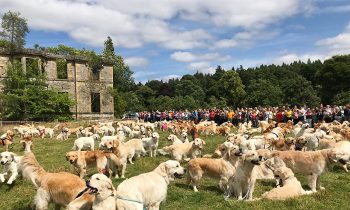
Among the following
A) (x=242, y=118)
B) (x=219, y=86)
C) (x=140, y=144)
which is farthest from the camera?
(x=219, y=86)

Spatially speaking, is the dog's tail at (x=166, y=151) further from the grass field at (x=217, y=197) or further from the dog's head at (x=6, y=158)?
the dog's head at (x=6, y=158)

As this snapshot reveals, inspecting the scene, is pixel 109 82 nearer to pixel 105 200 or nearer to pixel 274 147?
pixel 274 147

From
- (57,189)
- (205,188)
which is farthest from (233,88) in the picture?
(57,189)

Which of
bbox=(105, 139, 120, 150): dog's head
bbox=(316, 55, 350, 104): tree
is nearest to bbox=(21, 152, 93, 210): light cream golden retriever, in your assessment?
bbox=(105, 139, 120, 150): dog's head

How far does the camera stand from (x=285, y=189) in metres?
9.56

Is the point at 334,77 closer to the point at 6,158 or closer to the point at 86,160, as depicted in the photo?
the point at 86,160

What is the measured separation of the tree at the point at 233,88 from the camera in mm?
89750

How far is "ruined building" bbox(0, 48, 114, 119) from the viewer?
156 ft

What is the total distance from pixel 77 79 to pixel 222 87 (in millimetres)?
50690

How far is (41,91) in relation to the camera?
44.8 metres

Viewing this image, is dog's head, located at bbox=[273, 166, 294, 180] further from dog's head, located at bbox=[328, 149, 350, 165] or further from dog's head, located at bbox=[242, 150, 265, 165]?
dog's head, located at bbox=[328, 149, 350, 165]

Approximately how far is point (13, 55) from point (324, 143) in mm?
42146

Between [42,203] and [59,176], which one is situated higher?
[59,176]

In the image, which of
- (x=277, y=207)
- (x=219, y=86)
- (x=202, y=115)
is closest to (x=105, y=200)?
(x=277, y=207)
